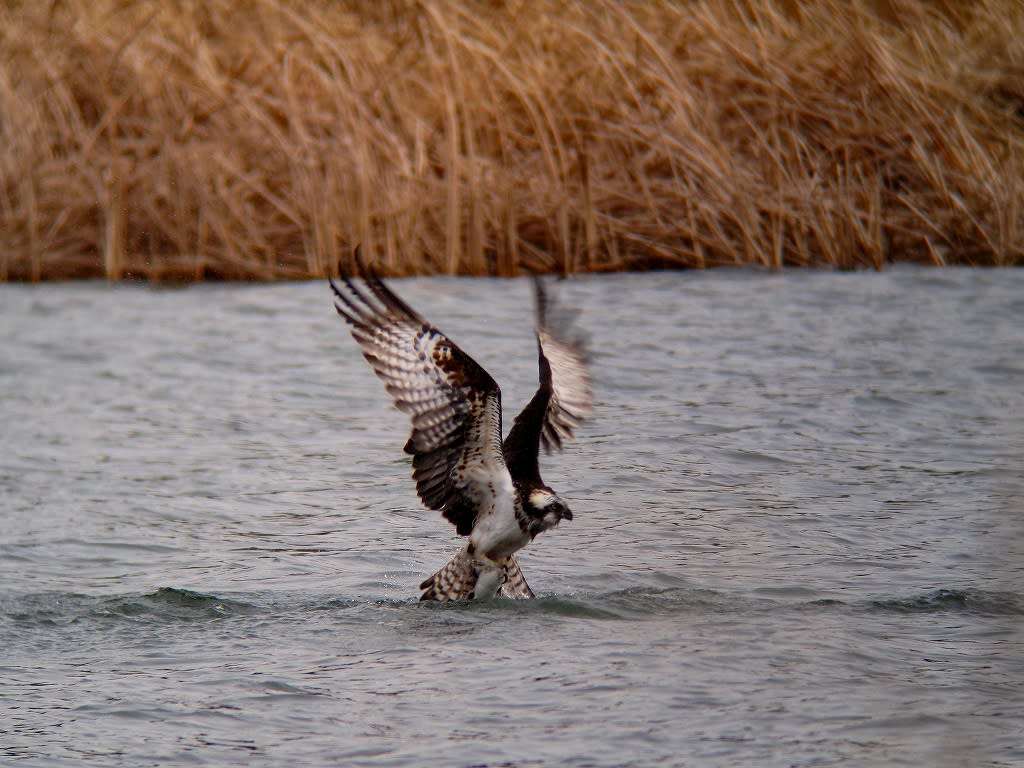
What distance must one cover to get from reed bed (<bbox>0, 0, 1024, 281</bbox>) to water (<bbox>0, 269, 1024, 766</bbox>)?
2.10 ft

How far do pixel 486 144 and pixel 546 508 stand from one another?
244 inches

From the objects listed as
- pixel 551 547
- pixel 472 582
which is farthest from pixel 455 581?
pixel 551 547

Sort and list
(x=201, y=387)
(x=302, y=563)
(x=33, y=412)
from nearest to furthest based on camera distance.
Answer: (x=302, y=563)
(x=33, y=412)
(x=201, y=387)

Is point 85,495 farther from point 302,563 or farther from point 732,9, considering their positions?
point 732,9

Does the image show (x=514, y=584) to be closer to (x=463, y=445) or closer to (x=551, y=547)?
(x=463, y=445)

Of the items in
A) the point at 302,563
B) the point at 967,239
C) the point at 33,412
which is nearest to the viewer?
the point at 302,563

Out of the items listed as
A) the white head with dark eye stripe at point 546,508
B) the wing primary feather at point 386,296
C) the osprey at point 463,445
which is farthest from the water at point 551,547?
the wing primary feather at point 386,296

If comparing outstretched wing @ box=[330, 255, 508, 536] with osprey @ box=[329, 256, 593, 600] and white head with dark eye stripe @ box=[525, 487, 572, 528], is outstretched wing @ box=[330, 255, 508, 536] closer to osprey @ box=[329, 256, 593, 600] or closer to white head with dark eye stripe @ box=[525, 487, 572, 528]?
osprey @ box=[329, 256, 593, 600]

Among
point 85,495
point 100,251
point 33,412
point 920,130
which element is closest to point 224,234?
point 100,251

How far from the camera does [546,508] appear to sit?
16.3 ft

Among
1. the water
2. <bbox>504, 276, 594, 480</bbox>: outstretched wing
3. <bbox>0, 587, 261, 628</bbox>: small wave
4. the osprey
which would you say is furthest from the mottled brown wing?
<bbox>0, 587, 261, 628</bbox>: small wave

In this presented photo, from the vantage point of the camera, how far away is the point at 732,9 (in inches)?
461

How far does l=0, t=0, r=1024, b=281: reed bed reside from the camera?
10.2 meters

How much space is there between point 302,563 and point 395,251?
5.13m
